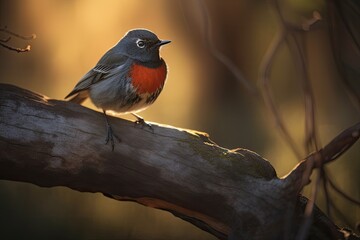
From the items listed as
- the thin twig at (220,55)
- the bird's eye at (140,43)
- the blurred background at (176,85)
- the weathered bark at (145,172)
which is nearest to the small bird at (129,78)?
the bird's eye at (140,43)

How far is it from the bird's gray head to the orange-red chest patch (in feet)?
0.40

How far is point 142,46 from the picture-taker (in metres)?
4.09

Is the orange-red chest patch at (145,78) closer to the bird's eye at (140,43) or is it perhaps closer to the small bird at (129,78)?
the small bird at (129,78)

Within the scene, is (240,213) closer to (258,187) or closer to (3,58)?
(258,187)

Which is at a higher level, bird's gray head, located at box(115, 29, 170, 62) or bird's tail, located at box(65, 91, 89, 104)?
bird's gray head, located at box(115, 29, 170, 62)

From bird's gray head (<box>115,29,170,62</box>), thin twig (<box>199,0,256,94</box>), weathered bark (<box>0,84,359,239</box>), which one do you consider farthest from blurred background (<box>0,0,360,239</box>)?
thin twig (<box>199,0,256,94</box>)

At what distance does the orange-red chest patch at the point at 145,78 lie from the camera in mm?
3871

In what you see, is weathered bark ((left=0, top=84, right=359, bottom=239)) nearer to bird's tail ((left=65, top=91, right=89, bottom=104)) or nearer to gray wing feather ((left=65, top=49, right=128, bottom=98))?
gray wing feather ((left=65, top=49, right=128, bottom=98))

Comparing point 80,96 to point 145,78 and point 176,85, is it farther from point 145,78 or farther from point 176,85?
point 176,85

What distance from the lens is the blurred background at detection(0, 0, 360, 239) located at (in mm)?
5492

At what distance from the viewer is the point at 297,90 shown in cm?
726

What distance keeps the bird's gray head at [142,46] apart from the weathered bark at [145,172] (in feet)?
2.44

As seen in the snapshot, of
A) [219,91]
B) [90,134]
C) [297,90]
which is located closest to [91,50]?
[219,91]

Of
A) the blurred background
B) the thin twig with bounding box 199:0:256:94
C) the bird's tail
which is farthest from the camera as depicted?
the blurred background
